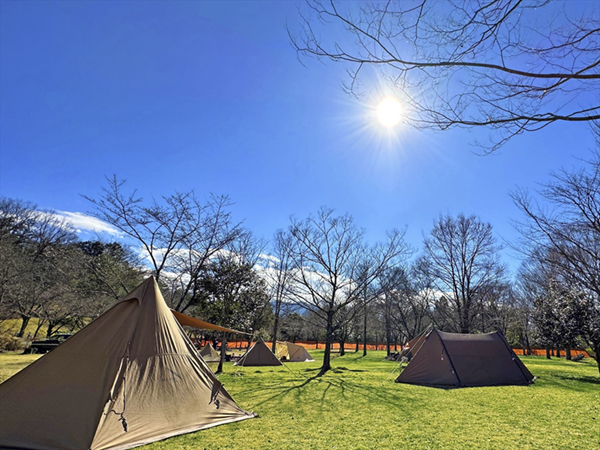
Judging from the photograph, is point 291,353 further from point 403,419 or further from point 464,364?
point 403,419

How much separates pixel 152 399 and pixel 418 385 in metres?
9.43

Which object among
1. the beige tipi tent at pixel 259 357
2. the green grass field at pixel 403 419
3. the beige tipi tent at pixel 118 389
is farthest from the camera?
the beige tipi tent at pixel 259 357

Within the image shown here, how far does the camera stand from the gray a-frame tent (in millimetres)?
11062

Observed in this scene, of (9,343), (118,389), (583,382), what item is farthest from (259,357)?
(583,382)

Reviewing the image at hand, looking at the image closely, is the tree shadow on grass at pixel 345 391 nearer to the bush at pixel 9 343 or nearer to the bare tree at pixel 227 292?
the bare tree at pixel 227 292

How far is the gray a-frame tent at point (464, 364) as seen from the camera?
11.1 meters

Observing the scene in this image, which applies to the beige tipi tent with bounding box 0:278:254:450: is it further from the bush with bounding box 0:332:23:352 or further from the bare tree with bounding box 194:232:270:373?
the bush with bounding box 0:332:23:352

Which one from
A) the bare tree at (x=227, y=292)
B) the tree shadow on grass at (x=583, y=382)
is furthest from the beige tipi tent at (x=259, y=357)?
the tree shadow on grass at (x=583, y=382)

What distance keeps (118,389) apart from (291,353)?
2106 centimetres

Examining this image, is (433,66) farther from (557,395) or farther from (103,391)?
(557,395)

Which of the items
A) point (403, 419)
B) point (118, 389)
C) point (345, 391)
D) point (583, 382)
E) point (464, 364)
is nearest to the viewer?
point (118, 389)

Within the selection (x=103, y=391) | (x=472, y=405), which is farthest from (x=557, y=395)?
(x=103, y=391)

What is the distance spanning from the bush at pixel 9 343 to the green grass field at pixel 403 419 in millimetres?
10706

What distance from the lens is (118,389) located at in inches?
182
